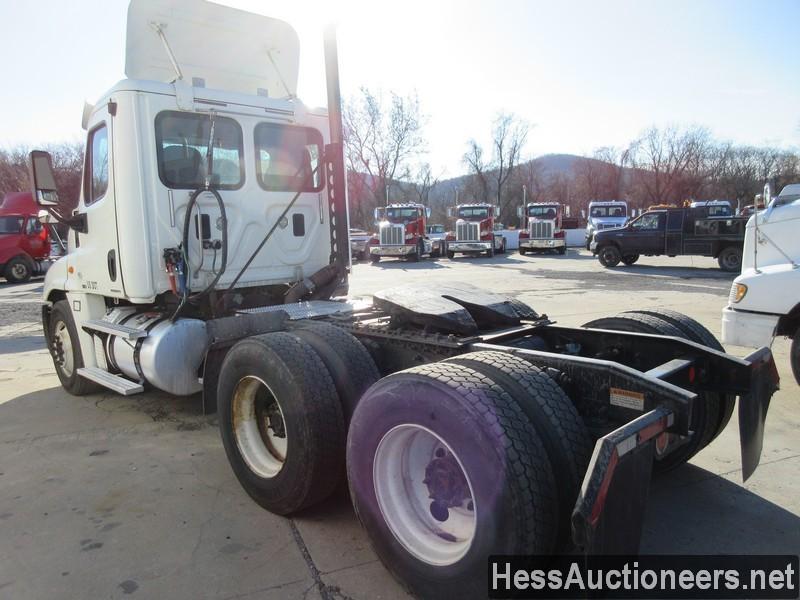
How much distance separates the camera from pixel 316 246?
5.53 metres

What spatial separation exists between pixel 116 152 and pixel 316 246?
192 cm

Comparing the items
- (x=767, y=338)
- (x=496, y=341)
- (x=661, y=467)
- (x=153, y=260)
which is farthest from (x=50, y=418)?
(x=767, y=338)

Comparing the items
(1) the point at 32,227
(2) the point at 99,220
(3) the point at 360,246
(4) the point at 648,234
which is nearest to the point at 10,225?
(1) the point at 32,227

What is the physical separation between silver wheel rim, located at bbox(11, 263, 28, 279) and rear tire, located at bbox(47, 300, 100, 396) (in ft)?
57.7

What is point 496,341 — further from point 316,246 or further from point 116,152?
point 116,152

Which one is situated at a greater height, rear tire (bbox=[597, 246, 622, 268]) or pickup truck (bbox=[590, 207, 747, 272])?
pickup truck (bbox=[590, 207, 747, 272])

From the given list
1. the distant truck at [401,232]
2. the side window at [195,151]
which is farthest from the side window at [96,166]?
the distant truck at [401,232]

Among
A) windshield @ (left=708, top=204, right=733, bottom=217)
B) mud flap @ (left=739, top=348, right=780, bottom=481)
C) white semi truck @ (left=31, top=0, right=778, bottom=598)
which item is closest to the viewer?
white semi truck @ (left=31, top=0, right=778, bottom=598)

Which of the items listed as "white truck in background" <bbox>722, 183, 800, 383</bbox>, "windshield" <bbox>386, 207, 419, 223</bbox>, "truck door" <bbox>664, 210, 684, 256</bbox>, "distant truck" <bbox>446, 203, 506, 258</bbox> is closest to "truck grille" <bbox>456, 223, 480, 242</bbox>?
"distant truck" <bbox>446, 203, 506, 258</bbox>

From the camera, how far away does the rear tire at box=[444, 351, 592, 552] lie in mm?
2119

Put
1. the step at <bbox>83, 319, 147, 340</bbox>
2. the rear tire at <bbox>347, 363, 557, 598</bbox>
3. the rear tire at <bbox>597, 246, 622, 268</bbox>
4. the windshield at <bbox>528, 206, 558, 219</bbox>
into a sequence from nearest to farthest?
1. the rear tire at <bbox>347, 363, 557, 598</bbox>
2. the step at <bbox>83, 319, 147, 340</bbox>
3. the rear tire at <bbox>597, 246, 622, 268</bbox>
4. the windshield at <bbox>528, 206, 558, 219</bbox>

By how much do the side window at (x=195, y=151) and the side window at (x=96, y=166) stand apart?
0.58 meters

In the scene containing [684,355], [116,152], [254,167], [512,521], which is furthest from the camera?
[254,167]

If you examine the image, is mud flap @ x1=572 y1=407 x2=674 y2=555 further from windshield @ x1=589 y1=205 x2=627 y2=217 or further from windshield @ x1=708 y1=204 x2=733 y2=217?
windshield @ x1=589 y1=205 x2=627 y2=217
